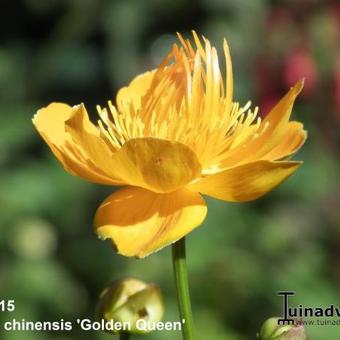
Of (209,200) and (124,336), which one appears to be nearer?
(124,336)

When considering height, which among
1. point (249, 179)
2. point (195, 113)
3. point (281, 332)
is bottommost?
point (281, 332)

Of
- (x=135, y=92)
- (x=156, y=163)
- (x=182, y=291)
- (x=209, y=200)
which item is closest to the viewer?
(x=182, y=291)

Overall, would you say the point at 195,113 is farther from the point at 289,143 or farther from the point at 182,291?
the point at 182,291

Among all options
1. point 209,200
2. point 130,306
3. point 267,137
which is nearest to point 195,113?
point 267,137

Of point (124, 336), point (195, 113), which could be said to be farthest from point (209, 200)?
point (124, 336)

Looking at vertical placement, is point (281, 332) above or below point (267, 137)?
below

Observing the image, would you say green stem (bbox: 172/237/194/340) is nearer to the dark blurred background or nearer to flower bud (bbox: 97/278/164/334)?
flower bud (bbox: 97/278/164/334)

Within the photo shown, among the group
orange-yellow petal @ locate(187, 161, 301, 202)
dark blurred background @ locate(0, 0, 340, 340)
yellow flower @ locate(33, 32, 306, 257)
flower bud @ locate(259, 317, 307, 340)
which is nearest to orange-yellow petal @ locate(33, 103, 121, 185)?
yellow flower @ locate(33, 32, 306, 257)

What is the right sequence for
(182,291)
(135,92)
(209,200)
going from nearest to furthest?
(182,291), (135,92), (209,200)

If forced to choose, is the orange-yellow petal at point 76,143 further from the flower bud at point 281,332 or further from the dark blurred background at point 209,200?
the dark blurred background at point 209,200
